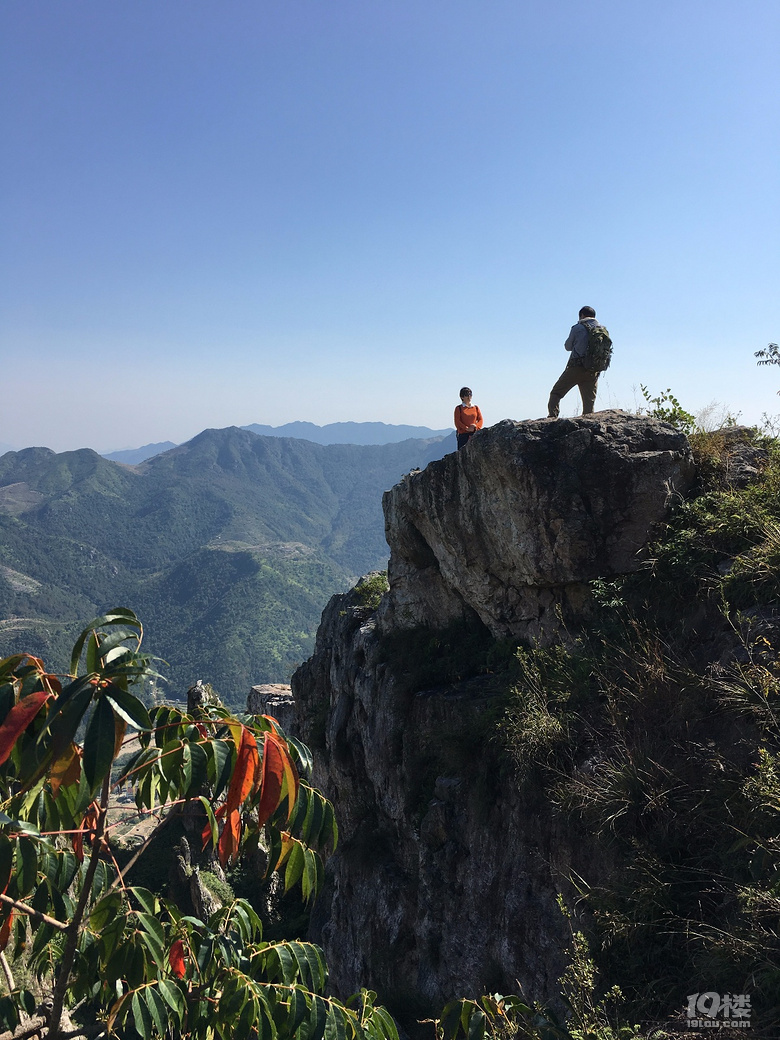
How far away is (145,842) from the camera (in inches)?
113

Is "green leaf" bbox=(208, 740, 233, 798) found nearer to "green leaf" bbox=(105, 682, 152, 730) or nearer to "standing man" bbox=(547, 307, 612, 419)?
"green leaf" bbox=(105, 682, 152, 730)

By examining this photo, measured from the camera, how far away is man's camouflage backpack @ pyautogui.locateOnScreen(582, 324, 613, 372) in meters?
10.8

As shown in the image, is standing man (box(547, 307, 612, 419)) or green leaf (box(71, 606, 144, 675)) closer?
green leaf (box(71, 606, 144, 675))

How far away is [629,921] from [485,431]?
7.21 m

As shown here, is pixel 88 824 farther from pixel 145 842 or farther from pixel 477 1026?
pixel 477 1026

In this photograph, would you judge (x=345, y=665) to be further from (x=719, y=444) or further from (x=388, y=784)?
(x=719, y=444)

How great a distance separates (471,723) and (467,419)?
6.23 m

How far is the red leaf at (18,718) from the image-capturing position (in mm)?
2184

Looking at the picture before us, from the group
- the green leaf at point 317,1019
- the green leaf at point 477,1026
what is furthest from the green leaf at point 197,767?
the green leaf at point 477,1026

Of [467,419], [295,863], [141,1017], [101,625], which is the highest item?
[467,419]

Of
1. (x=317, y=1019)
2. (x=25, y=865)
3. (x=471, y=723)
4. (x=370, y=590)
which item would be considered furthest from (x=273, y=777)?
(x=370, y=590)

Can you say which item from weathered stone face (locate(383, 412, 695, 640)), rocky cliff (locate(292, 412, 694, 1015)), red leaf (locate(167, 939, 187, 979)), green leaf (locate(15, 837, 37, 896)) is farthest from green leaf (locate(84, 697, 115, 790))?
weathered stone face (locate(383, 412, 695, 640))

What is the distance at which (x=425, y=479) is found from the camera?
Result: 1206 centimetres

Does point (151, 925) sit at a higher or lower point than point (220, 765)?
lower
